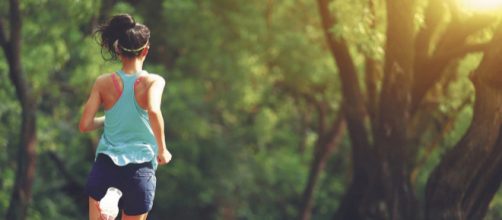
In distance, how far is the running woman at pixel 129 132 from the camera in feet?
21.7

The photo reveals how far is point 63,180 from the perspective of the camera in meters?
29.2

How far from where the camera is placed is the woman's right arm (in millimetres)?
6543

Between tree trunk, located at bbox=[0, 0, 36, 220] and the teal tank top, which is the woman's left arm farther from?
tree trunk, located at bbox=[0, 0, 36, 220]

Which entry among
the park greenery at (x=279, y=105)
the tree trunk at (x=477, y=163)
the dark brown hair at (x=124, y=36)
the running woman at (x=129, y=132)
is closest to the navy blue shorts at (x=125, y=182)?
the running woman at (x=129, y=132)

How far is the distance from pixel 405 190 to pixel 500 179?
7.56 ft

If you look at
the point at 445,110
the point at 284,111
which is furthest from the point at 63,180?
A: the point at 445,110

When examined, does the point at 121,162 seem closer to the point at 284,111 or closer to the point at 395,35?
the point at 395,35

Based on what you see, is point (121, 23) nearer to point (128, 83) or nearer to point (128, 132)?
point (128, 83)

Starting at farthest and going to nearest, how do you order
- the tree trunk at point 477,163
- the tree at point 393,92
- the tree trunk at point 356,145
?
the tree trunk at point 356,145
the tree at point 393,92
the tree trunk at point 477,163

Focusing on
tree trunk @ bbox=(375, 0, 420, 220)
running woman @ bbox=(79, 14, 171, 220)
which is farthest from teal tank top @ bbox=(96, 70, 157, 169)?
tree trunk @ bbox=(375, 0, 420, 220)

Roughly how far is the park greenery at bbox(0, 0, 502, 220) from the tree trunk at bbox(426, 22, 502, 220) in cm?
1

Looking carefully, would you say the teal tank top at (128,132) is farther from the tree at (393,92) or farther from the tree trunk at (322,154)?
the tree trunk at (322,154)

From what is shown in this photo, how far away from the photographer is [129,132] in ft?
21.9

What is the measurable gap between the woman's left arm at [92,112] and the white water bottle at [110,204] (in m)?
0.46
